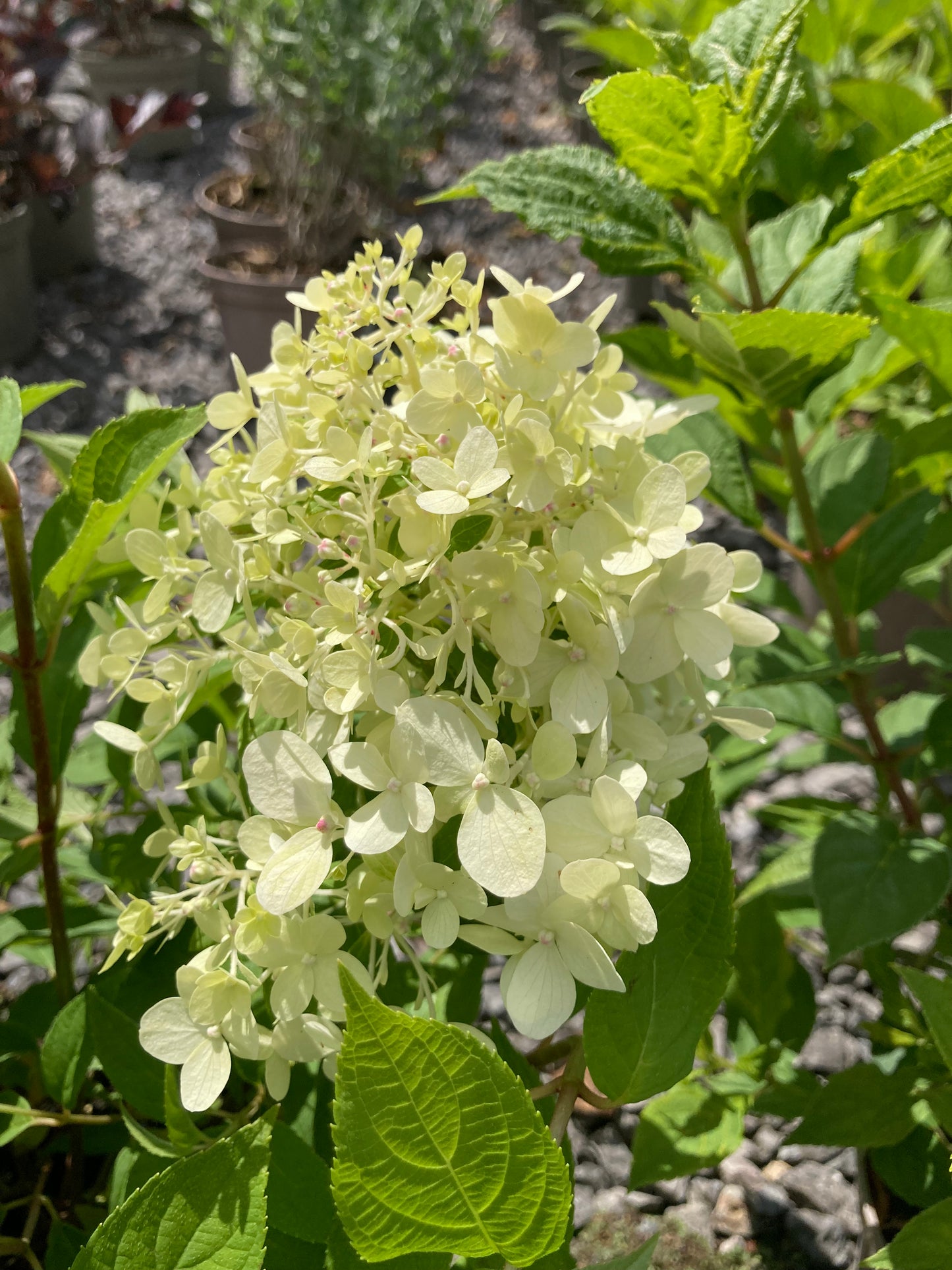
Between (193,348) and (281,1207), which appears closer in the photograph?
(281,1207)

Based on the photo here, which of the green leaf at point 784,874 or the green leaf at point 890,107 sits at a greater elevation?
the green leaf at point 890,107

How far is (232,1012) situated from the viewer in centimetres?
51

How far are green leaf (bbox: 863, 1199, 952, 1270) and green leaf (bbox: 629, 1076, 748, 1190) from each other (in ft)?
0.51

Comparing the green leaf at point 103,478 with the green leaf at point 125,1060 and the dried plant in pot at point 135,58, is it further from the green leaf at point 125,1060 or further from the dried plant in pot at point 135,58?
the dried plant in pot at point 135,58

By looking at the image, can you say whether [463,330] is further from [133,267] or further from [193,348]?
[133,267]

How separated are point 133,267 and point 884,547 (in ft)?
10.9

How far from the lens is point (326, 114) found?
3.30 metres

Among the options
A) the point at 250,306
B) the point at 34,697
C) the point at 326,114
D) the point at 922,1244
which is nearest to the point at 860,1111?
the point at 922,1244

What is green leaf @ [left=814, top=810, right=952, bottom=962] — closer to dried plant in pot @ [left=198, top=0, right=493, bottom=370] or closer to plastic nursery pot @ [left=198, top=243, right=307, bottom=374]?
plastic nursery pot @ [left=198, top=243, right=307, bottom=374]

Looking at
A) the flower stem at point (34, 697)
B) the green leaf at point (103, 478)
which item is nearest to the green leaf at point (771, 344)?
the green leaf at point (103, 478)

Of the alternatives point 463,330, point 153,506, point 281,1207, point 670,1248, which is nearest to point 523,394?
point 463,330

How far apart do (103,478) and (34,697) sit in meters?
0.15

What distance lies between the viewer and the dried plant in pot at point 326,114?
315 centimetres

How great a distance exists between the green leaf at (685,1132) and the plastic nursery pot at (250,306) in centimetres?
221
